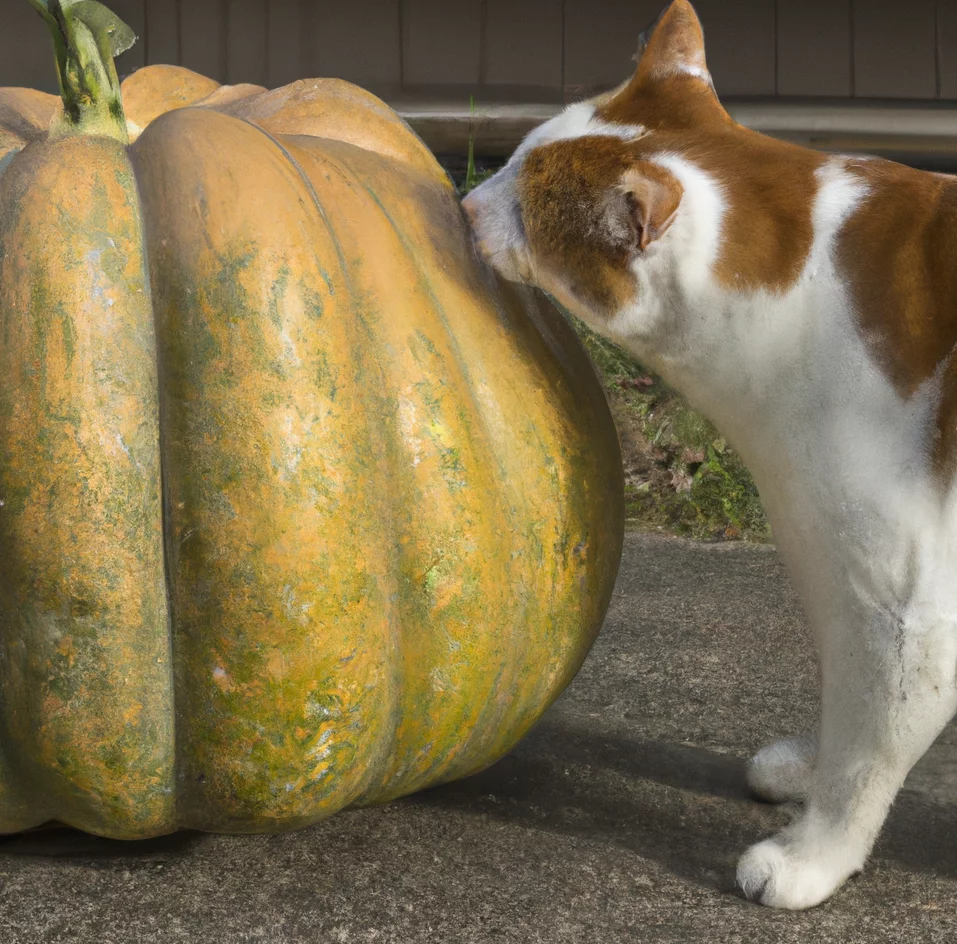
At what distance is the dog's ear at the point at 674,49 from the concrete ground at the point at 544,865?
935 millimetres

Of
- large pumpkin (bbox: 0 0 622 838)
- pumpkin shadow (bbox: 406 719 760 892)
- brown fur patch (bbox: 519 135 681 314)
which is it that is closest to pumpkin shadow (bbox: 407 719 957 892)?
pumpkin shadow (bbox: 406 719 760 892)

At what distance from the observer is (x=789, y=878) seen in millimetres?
1479

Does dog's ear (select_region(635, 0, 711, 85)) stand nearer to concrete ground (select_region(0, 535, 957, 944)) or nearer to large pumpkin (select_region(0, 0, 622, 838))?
large pumpkin (select_region(0, 0, 622, 838))

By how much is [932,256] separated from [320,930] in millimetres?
972

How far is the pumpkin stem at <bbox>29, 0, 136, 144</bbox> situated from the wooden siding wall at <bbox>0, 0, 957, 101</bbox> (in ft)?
7.69

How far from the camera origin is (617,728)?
2.00m

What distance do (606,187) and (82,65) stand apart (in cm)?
61

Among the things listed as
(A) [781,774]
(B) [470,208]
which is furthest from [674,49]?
(A) [781,774]

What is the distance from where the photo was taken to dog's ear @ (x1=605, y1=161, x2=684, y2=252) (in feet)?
4.59

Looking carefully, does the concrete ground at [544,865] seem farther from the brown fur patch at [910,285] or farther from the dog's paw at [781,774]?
the brown fur patch at [910,285]

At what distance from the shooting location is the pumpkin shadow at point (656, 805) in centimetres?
161

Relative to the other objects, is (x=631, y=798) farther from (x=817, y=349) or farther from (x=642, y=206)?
(x=642, y=206)

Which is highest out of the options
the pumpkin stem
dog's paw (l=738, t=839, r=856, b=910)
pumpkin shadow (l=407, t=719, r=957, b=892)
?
the pumpkin stem

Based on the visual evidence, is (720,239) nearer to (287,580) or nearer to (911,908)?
(287,580)
